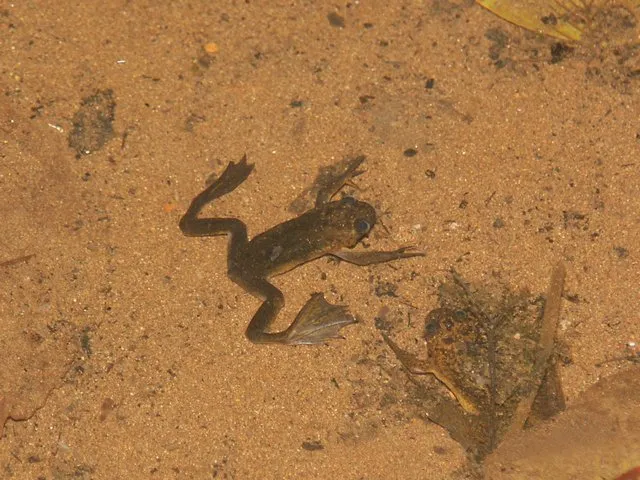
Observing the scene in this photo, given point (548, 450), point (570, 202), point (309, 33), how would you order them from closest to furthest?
point (548, 450), point (570, 202), point (309, 33)

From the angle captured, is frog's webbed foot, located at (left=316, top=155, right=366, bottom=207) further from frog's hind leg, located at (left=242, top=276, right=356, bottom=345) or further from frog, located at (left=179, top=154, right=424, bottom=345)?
frog's hind leg, located at (left=242, top=276, right=356, bottom=345)

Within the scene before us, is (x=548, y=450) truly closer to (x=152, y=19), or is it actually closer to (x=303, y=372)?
(x=303, y=372)

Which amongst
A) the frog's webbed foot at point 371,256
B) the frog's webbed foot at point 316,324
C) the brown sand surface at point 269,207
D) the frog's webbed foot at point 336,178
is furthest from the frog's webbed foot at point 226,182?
the frog's webbed foot at point 316,324

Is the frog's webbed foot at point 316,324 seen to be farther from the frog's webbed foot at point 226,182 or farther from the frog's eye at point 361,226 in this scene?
the frog's webbed foot at point 226,182

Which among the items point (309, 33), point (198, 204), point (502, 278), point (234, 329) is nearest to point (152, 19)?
point (309, 33)

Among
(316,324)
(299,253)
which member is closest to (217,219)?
(299,253)

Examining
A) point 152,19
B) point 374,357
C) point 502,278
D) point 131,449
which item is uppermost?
point 152,19

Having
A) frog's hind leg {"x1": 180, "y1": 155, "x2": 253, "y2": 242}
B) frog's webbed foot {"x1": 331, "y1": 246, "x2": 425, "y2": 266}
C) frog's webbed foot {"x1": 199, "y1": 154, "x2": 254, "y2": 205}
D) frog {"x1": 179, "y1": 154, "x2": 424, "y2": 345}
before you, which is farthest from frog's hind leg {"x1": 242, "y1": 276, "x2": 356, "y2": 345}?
frog's webbed foot {"x1": 199, "y1": 154, "x2": 254, "y2": 205}
